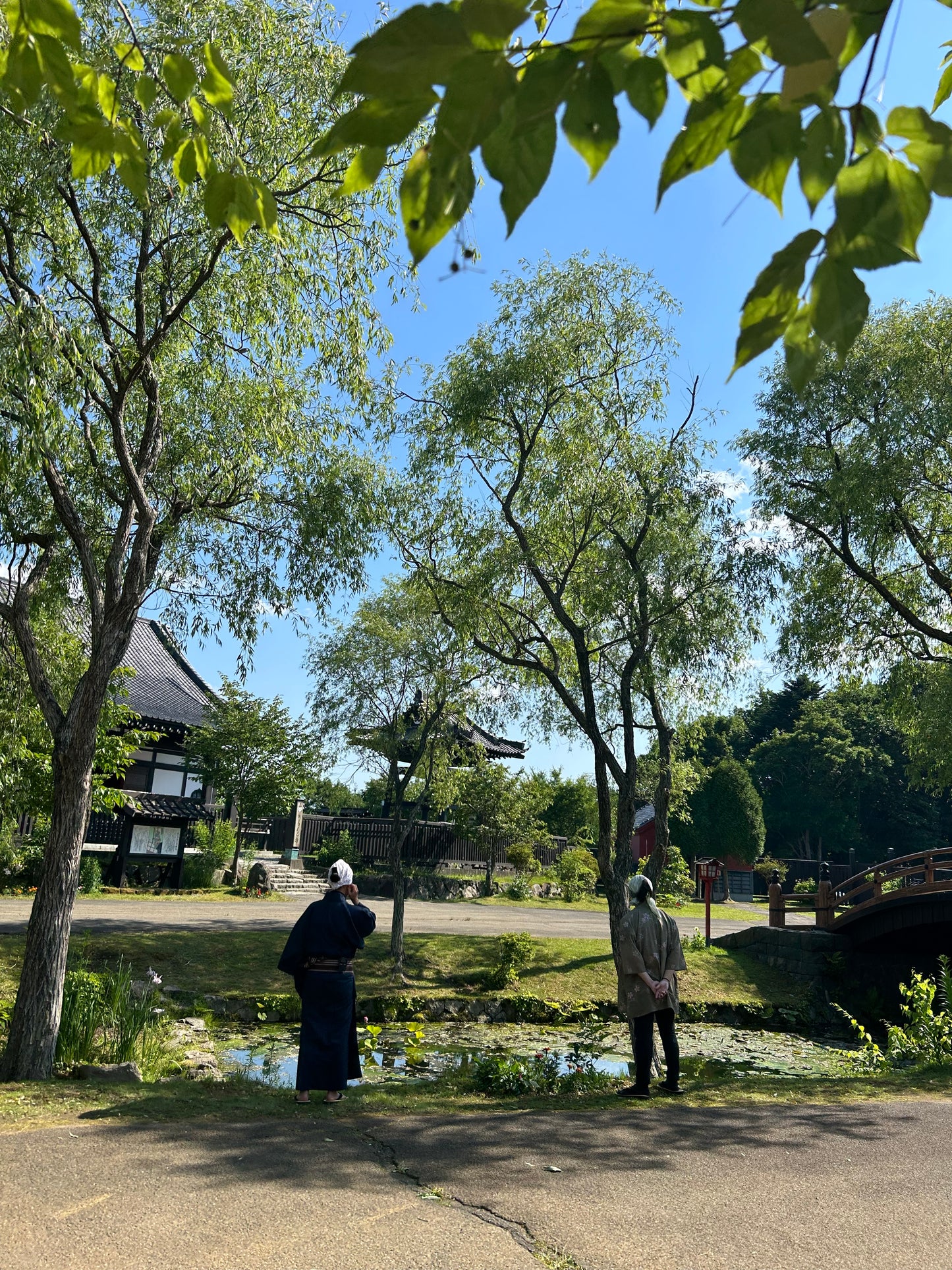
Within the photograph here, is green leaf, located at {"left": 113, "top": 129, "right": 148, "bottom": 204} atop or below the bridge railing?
atop

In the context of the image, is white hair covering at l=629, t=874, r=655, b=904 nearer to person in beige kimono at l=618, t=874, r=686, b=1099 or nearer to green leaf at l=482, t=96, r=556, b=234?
person in beige kimono at l=618, t=874, r=686, b=1099

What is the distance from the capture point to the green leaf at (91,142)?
2.67 m

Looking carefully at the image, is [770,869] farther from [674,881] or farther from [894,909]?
[894,909]

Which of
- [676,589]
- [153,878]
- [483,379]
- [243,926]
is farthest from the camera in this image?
[153,878]

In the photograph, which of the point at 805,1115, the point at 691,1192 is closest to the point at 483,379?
the point at 805,1115

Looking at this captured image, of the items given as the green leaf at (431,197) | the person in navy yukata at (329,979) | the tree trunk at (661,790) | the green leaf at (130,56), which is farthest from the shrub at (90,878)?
the green leaf at (431,197)

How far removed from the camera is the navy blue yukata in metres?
7.01

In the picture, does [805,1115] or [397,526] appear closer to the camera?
[805,1115]

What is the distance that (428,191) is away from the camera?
1568 mm

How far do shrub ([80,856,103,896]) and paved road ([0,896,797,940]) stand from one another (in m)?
1.24

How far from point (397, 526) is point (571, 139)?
12739mm

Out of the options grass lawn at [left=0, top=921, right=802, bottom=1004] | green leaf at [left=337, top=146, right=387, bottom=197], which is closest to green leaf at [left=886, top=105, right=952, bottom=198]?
green leaf at [left=337, top=146, right=387, bottom=197]

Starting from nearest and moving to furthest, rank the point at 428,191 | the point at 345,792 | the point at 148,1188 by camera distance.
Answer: the point at 428,191
the point at 148,1188
the point at 345,792

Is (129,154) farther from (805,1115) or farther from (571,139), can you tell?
(805,1115)
